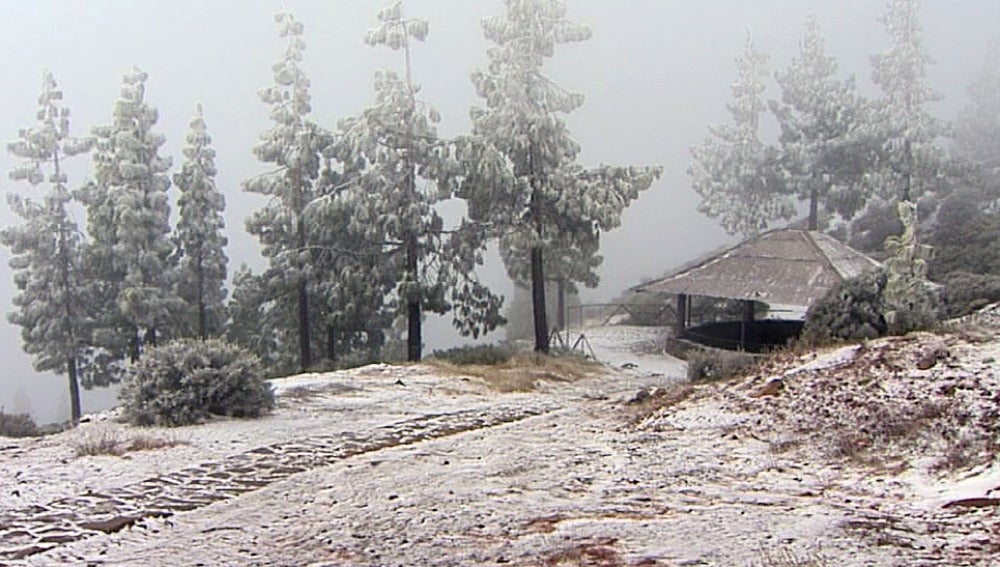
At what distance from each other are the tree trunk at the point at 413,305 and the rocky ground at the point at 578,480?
531 inches

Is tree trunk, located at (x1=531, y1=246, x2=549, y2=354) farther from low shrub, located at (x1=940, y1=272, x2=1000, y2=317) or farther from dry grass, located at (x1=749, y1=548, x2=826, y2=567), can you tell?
dry grass, located at (x1=749, y1=548, x2=826, y2=567)

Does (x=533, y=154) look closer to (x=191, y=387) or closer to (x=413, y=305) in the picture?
(x=413, y=305)

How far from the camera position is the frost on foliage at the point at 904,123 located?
45.3 m

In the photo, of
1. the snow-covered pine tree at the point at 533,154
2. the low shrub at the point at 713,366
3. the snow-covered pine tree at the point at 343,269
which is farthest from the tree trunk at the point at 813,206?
the low shrub at the point at 713,366

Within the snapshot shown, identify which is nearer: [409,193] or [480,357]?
[480,357]

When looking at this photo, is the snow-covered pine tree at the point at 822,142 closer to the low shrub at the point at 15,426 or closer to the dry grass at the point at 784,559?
the low shrub at the point at 15,426

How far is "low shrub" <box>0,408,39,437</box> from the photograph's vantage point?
14917mm

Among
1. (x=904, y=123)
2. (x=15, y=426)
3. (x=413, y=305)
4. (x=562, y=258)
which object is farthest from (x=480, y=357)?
(x=904, y=123)

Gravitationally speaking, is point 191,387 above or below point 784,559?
above

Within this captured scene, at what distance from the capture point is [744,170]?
4972 centimetres

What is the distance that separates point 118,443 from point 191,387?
7.11 ft

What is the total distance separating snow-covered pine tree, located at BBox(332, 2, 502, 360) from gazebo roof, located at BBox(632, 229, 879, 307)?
20.3ft

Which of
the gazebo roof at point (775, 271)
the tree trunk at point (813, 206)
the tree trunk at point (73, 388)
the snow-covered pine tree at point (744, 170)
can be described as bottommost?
the tree trunk at point (73, 388)

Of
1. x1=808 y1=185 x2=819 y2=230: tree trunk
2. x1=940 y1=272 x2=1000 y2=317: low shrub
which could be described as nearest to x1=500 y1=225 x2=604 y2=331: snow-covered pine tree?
x1=940 y1=272 x2=1000 y2=317: low shrub
